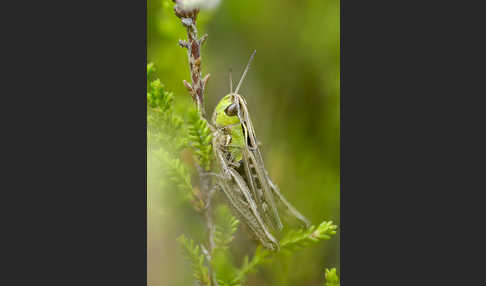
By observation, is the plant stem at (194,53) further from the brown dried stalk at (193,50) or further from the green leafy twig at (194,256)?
the green leafy twig at (194,256)

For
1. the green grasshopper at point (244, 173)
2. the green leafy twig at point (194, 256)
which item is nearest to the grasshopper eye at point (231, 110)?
the green grasshopper at point (244, 173)

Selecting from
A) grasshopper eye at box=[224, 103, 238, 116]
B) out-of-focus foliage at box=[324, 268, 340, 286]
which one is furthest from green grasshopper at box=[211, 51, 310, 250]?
out-of-focus foliage at box=[324, 268, 340, 286]

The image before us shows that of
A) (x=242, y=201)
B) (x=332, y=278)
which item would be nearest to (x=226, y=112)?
(x=242, y=201)

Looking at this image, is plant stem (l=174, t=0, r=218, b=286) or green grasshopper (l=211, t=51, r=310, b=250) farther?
green grasshopper (l=211, t=51, r=310, b=250)

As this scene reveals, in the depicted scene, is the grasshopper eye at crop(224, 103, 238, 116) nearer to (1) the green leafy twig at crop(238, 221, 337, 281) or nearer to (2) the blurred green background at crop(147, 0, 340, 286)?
(2) the blurred green background at crop(147, 0, 340, 286)

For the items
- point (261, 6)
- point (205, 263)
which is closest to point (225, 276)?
point (205, 263)

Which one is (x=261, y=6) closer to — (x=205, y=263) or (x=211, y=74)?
(x=211, y=74)

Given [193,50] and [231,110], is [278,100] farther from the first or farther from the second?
[193,50]
